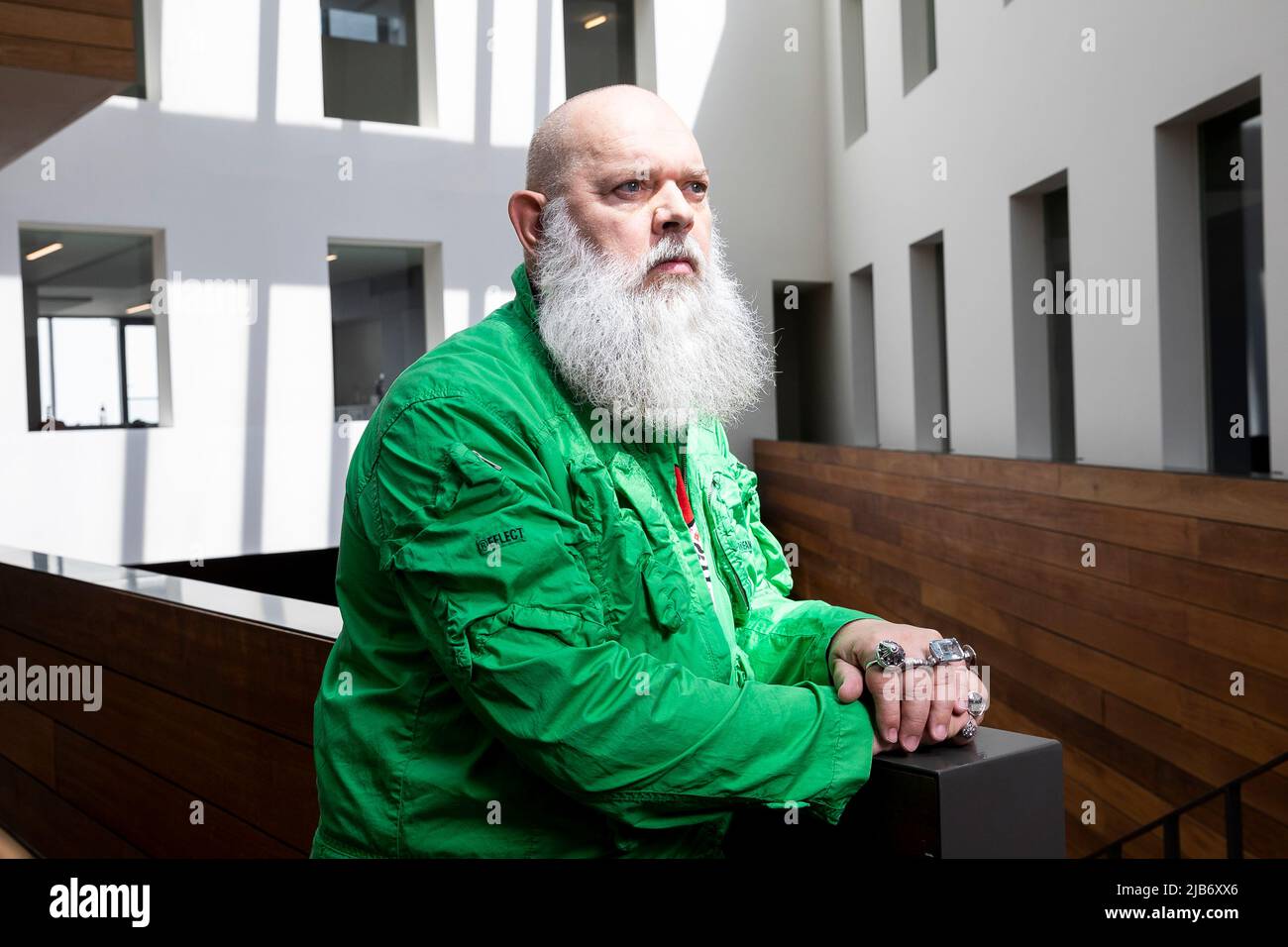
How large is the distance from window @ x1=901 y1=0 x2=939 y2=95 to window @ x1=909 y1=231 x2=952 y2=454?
1.34m

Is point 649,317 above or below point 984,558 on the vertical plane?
above

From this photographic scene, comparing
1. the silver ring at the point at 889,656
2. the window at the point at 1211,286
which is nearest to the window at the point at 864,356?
the window at the point at 1211,286

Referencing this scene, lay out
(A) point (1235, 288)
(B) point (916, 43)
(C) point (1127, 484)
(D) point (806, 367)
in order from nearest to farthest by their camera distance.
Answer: (C) point (1127, 484) → (A) point (1235, 288) → (B) point (916, 43) → (D) point (806, 367)

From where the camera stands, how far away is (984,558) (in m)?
6.12

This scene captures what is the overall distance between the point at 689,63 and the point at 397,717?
11111 mm

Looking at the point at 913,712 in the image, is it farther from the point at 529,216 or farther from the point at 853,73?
the point at 853,73

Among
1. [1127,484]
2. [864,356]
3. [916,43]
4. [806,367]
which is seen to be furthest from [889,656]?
[806,367]

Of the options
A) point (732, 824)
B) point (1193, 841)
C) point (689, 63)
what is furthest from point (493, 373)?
point (689, 63)

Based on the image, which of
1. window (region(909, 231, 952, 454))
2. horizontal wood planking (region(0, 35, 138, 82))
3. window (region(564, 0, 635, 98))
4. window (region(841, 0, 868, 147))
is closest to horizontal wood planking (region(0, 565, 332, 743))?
horizontal wood planking (region(0, 35, 138, 82))

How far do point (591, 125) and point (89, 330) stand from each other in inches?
326

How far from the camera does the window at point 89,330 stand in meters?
8.55

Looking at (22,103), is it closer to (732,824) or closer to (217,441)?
(217,441)

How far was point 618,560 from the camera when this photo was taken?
4.15ft

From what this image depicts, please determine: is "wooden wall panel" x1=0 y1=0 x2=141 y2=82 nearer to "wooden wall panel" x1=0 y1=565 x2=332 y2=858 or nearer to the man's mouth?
"wooden wall panel" x1=0 y1=565 x2=332 y2=858
